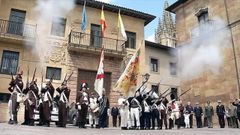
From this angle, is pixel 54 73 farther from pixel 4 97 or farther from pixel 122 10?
pixel 122 10

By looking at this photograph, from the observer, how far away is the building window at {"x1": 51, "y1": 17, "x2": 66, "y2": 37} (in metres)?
17.7

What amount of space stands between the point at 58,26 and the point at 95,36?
2.69 meters

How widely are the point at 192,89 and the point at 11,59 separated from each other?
1239 cm

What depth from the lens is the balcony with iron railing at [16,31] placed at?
15750 millimetres

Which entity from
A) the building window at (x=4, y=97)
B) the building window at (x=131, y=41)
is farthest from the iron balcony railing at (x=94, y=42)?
the building window at (x=4, y=97)

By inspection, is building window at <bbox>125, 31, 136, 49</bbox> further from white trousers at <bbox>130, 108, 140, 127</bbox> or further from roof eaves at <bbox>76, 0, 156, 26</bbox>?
white trousers at <bbox>130, 108, 140, 127</bbox>

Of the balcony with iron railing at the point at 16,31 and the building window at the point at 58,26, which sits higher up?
the building window at the point at 58,26

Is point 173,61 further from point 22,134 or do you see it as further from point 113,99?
point 22,134

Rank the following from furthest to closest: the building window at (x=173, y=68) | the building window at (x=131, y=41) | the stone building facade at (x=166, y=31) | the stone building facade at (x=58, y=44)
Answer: the stone building facade at (x=166, y=31) → the building window at (x=173, y=68) → the building window at (x=131, y=41) → the stone building facade at (x=58, y=44)

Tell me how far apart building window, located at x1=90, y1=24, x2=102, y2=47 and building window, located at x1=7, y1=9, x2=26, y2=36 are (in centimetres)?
479

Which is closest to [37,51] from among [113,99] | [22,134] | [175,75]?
[113,99]

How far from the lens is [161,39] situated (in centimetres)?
6031

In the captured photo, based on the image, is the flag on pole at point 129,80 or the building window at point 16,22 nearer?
the flag on pole at point 129,80

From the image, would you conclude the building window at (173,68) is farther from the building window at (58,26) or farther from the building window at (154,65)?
the building window at (58,26)
